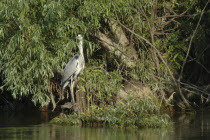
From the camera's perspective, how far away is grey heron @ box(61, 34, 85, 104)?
11052 mm

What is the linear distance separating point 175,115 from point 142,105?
211 cm

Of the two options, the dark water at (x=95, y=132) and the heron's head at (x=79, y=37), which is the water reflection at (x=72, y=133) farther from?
the heron's head at (x=79, y=37)

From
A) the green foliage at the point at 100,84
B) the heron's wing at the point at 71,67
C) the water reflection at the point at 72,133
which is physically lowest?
the water reflection at the point at 72,133

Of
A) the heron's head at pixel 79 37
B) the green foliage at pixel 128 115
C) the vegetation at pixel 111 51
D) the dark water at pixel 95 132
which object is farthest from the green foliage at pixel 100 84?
the dark water at pixel 95 132

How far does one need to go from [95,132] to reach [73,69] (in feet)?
5.47

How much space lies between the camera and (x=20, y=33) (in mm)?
10891

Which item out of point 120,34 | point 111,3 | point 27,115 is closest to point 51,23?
point 111,3

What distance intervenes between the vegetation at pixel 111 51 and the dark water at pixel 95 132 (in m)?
0.48

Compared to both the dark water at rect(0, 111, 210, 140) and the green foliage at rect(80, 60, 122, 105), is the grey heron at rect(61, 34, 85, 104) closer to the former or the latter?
the green foliage at rect(80, 60, 122, 105)

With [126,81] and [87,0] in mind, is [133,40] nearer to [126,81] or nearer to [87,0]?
[126,81]

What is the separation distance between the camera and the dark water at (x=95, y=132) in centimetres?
919

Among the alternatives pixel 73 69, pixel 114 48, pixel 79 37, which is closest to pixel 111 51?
pixel 114 48

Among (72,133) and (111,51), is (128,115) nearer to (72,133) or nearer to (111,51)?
(72,133)

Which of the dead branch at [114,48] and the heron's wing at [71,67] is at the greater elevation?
the dead branch at [114,48]
